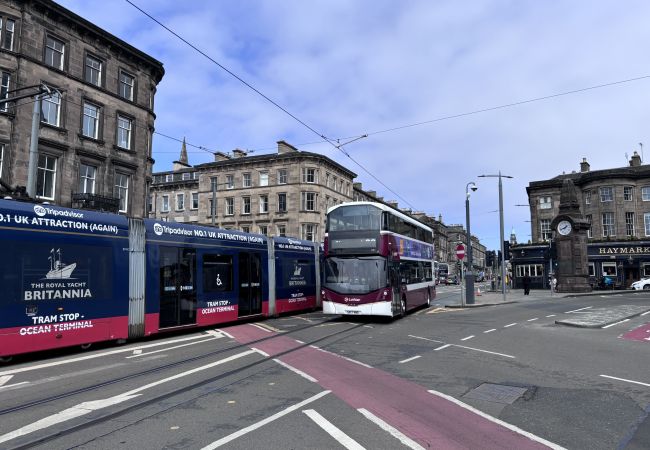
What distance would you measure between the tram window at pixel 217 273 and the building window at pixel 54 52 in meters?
20.1

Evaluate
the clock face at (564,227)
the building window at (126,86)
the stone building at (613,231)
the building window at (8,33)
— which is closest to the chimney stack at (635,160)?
the stone building at (613,231)

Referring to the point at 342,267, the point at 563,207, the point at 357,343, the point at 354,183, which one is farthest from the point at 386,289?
the point at 354,183

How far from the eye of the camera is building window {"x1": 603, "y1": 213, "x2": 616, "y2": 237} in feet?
181

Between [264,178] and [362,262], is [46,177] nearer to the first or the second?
[362,262]

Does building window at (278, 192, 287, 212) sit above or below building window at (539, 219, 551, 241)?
above

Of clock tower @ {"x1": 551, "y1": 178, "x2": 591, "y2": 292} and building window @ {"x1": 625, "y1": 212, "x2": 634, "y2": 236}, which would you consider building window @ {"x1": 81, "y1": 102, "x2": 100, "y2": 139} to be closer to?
clock tower @ {"x1": 551, "y1": 178, "x2": 591, "y2": 292}

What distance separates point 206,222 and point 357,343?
50.9 m

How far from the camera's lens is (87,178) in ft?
97.8

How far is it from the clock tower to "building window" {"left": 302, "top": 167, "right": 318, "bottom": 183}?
26623 mm

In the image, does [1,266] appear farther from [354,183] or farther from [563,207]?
[354,183]

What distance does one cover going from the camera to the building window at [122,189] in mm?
31780

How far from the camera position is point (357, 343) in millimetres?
12133

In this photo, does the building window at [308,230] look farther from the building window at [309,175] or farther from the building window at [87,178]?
the building window at [87,178]

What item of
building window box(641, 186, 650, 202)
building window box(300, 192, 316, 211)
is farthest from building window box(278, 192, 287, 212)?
building window box(641, 186, 650, 202)
